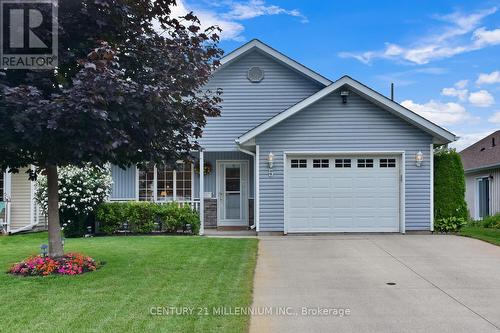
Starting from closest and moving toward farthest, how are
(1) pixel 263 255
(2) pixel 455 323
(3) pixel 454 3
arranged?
(2) pixel 455 323 → (1) pixel 263 255 → (3) pixel 454 3

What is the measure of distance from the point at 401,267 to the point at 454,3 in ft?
36.1

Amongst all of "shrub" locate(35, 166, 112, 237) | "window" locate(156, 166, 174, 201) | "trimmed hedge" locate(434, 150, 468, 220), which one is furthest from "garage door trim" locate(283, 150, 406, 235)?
"shrub" locate(35, 166, 112, 237)

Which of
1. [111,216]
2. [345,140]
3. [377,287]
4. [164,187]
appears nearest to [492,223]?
[345,140]

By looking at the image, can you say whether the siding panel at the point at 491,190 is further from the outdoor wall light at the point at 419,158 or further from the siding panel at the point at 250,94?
the siding panel at the point at 250,94

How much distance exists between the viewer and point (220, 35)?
8516 millimetres

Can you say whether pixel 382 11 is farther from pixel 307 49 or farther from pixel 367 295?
pixel 367 295

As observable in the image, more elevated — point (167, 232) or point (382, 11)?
point (382, 11)

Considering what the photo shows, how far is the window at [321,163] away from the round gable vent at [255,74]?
3.84m

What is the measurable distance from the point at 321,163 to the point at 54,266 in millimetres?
8411

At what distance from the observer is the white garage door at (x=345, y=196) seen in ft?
46.1

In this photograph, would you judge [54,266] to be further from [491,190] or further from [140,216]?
[491,190]

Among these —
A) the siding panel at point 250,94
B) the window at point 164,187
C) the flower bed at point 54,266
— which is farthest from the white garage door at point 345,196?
the flower bed at point 54,266

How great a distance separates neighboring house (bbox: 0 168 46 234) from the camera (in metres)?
16.6

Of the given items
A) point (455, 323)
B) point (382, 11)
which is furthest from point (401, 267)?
point (382, 11)
